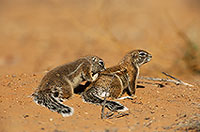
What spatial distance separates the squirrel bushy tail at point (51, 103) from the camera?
5.61 metres

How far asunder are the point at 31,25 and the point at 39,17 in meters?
1.46

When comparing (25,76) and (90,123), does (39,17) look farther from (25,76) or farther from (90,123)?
(90,123)

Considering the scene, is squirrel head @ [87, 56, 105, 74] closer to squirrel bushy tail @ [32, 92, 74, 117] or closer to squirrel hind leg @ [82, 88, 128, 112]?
squirrel hind leg @ [82, 88, 128, 112]

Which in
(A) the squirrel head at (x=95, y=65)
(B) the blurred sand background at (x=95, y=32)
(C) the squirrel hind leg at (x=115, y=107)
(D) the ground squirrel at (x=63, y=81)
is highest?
(B) the blurred sand background at (x=95, y=32)

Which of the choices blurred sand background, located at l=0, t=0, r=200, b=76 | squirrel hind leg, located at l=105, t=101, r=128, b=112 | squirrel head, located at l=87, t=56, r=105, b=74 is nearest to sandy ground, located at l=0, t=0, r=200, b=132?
blurred sand background, located at l=0, t=0, r=200, b=76

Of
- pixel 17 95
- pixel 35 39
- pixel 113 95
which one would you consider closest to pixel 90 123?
pixel 113 95

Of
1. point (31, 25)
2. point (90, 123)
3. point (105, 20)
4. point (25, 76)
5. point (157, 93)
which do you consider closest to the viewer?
point (90, 123)

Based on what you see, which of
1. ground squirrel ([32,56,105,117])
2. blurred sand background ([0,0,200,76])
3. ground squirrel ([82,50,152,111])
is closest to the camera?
ground squirrel ([32,56,105,117])

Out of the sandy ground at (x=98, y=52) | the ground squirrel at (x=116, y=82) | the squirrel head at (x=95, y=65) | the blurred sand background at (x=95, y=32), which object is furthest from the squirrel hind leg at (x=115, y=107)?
the blurred sand background at (x=95, y=32)

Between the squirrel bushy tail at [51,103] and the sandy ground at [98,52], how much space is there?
0.36 feet

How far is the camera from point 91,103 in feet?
20.7

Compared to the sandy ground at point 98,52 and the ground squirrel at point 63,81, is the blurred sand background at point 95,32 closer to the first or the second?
the sandy ground at point 98,52

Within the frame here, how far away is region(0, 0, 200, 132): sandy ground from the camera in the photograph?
5410 millimetres

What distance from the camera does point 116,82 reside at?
6.99m
